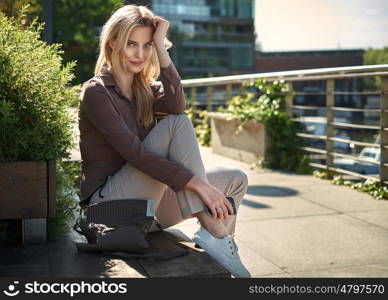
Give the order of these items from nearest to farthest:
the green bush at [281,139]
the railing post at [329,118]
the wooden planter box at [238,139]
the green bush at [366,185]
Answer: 1. the green bush at [366,185]
2. the railing post at [329,118]
3. the green bush at [281,139]
4. the wooden planter box at [238,139]

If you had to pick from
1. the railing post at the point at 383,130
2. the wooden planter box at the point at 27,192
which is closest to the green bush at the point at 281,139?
the railing post at the point at 383,130

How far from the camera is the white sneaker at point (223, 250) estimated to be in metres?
2.30

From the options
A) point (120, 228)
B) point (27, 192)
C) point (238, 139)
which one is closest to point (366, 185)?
point (238, 139)

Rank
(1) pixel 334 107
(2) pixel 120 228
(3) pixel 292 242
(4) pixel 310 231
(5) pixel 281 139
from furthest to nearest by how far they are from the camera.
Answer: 1. (5) pixel 281 139
2. (1) pixel 334 107
3. (4) pixel 310 231
4. (3) pixel 292 242
5. (2) pixel 120 228

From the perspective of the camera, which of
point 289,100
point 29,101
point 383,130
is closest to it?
point 29,101

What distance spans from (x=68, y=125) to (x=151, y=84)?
508mm

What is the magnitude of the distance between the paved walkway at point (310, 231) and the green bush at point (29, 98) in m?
0.90

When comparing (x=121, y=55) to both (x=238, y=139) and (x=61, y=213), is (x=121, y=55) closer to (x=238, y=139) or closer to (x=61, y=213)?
(x=61, y=213)

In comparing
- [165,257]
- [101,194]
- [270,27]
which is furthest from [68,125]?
[270,27]

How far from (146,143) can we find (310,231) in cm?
160

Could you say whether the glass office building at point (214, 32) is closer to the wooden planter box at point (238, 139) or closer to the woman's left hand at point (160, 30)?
the wooden planter box at point (238, 139)

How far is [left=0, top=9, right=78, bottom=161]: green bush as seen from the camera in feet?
7.68

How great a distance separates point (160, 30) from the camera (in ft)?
8.61

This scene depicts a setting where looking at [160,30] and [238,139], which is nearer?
[160,30]
